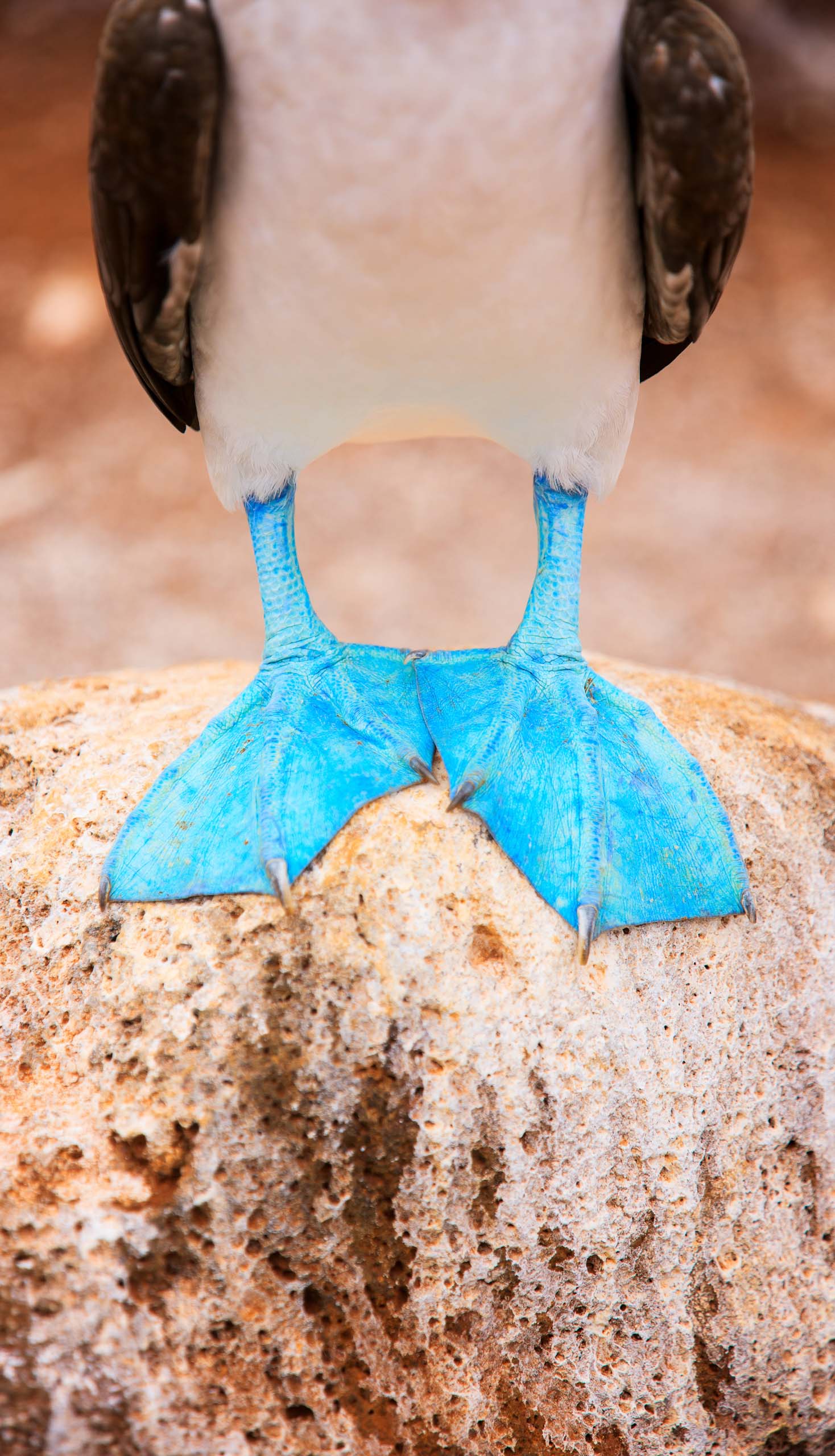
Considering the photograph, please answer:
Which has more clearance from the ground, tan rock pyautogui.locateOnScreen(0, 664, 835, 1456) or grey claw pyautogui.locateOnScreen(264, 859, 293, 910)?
grey claw pyautogui.locateOnScreen(264, 859, 293, 910)

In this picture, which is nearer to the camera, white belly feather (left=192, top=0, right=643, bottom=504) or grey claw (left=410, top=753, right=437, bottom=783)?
white belly feather (left=192, top=0, right=643, bottom=504)

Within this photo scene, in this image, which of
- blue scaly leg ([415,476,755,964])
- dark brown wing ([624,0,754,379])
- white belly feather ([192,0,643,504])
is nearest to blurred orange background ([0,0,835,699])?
blue scaly leg ([415,476,755,964])

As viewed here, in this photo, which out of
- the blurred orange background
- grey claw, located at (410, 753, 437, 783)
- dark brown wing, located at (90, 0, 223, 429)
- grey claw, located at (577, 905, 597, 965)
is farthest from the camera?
the blurred orange background

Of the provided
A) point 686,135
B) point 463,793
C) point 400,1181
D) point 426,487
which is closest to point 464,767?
point 463,793

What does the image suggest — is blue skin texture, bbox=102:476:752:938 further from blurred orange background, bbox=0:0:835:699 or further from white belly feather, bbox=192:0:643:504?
blurred orange background, bbox=0:0:835:699

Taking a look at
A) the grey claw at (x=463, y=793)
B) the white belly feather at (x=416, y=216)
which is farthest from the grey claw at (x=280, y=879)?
→ the white belly feather at (x=416, y=216)

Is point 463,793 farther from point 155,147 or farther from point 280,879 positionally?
point 155,147

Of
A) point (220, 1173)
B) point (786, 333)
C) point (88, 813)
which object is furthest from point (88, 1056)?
point (786, 333)
